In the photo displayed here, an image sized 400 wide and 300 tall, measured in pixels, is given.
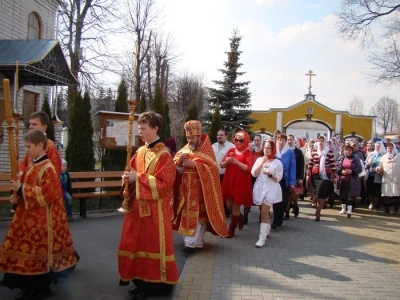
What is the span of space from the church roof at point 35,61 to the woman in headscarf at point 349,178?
9.94m

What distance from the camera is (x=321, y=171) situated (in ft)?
30.6

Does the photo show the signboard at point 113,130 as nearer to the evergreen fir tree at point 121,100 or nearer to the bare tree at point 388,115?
the evergreen fir tree at point 121,100

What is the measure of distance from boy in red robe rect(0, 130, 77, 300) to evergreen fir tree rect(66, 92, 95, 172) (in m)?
7.52

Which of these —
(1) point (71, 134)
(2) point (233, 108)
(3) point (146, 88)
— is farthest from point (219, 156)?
(3) point (146, 88)

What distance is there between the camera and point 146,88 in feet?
96.2

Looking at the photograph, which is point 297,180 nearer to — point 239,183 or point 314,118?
point 239,183

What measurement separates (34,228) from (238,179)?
4.00 metres

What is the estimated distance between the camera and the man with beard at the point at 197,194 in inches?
237

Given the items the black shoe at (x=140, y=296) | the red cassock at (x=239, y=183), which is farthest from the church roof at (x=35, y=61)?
the black shoe at (x=140, y=296)

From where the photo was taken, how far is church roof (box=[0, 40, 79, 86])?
13.1m

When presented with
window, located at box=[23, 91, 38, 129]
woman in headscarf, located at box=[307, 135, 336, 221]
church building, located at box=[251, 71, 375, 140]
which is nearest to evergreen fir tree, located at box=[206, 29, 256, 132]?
window, located at box=[23, 91, 38, 129]

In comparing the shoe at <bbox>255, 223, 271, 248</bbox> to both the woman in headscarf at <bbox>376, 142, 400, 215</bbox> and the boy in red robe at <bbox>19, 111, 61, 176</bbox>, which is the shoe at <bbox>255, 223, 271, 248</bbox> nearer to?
the boy in red robe at <bbox>19, 111, 61, 176</bbox>

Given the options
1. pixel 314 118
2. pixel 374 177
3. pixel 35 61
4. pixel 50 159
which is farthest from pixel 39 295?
pixel 314 118

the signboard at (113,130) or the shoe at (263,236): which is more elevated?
the signboard at (113,130)
